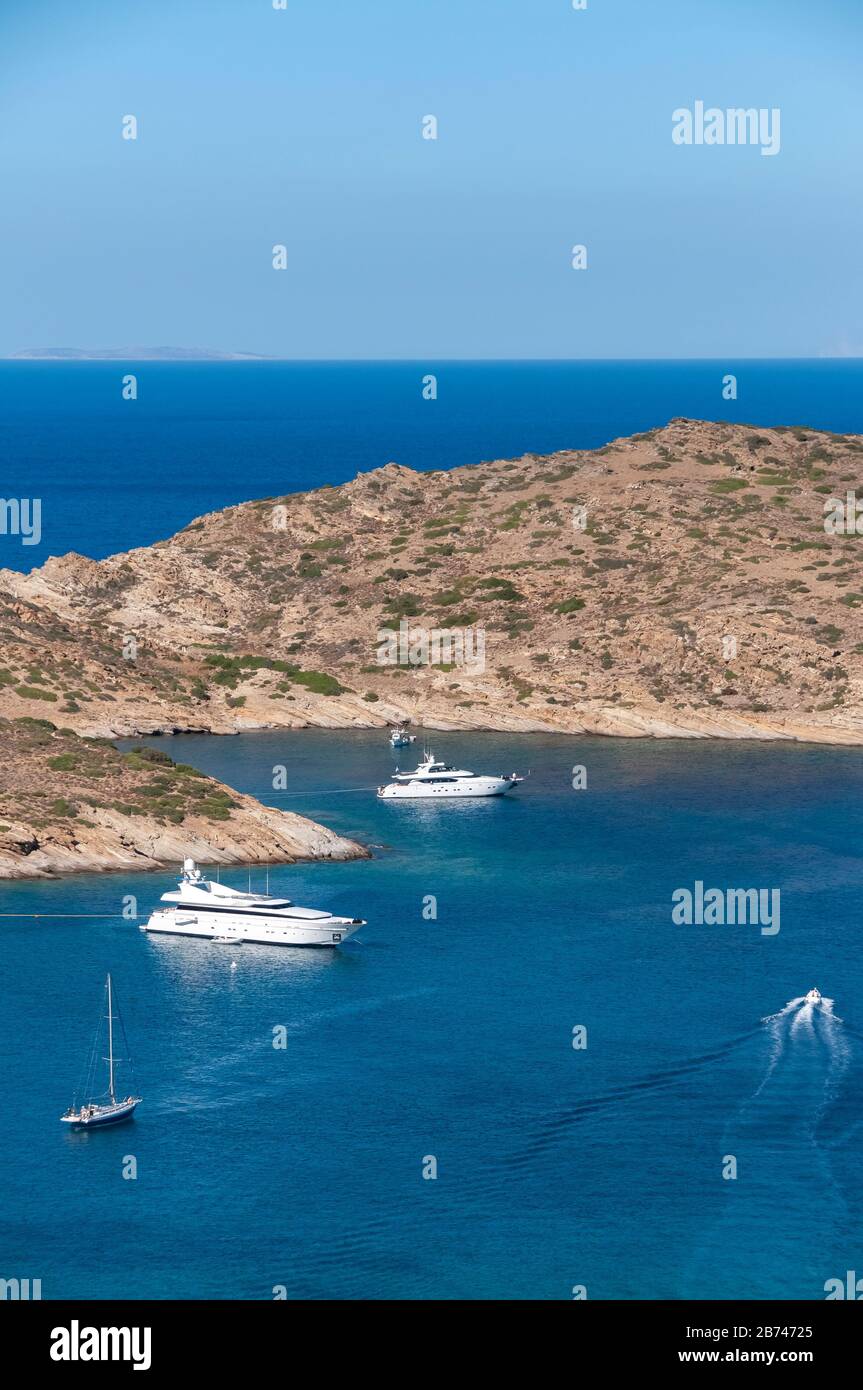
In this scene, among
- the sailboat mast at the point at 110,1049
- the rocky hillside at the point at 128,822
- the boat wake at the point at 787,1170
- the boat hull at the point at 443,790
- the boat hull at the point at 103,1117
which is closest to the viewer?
the boat wake at the point at 787,1170

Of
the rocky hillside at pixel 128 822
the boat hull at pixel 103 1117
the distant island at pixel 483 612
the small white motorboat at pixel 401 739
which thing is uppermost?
the distant island at pixel 483 612

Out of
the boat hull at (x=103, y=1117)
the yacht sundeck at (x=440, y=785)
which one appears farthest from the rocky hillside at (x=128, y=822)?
the boat hull at (x=103, y=1117)

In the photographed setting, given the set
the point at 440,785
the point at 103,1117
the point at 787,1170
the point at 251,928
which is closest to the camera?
the point at 787,1170

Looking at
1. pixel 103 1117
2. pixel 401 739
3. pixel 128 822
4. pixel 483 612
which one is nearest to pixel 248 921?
pixel 128 822

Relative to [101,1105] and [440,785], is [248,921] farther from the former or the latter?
[440,785]

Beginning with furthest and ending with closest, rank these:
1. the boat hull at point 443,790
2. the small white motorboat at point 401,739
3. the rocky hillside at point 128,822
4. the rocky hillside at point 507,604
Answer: the rocky hillside at point 507,604 < the small white motorboat at point 401,739 < the boat hull at point 443,790 < the rocky hillside at point 128,822

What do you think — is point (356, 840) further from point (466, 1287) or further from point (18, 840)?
point (466, 1287)

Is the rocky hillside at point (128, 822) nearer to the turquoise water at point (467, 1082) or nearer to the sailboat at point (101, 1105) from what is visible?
the turquoise water at point (467, 1082)
